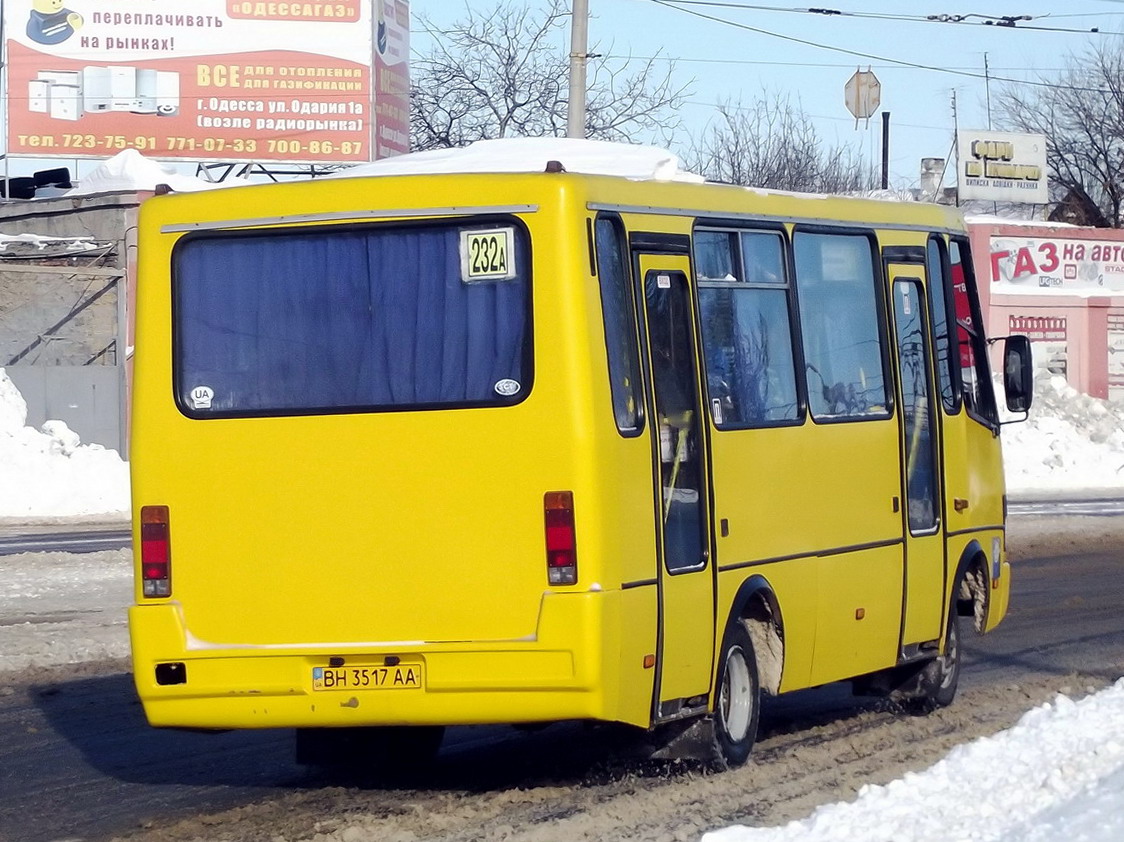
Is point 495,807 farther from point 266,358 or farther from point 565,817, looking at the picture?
point 266,358

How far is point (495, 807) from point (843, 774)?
1664 millimetres

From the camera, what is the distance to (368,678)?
7379 mm

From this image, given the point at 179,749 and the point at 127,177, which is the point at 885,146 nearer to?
the point at 127,177

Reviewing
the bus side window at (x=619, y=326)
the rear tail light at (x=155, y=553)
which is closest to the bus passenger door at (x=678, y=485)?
the bus side window at (x=619, y=326)

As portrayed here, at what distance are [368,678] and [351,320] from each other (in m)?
1.42

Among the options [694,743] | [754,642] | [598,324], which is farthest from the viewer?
[754,642]

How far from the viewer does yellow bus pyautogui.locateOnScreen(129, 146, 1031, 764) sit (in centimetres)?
720

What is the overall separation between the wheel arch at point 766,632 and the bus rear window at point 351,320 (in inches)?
75.7

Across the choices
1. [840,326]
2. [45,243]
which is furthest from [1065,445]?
[840,326]

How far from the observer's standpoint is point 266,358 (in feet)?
25.2

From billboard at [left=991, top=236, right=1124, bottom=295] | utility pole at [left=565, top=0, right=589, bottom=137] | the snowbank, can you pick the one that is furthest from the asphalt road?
billboard at [left=991, top=236, right=1124, bottom=295]

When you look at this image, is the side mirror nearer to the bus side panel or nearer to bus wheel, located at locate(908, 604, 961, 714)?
bus wheel, located at locate(908, 604, 961, 714)

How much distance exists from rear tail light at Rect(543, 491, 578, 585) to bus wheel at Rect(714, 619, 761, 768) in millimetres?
1318

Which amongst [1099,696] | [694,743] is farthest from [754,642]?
[1099,696]
